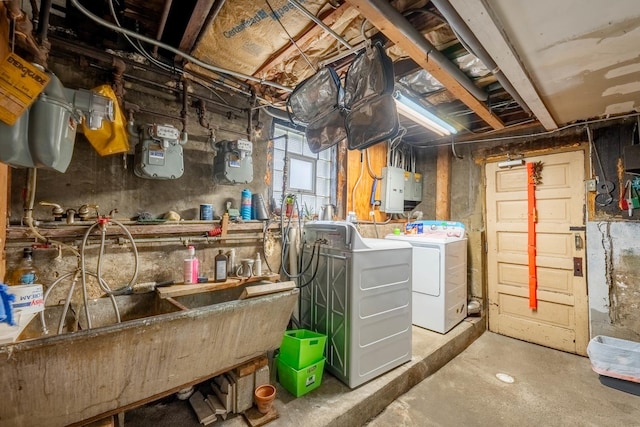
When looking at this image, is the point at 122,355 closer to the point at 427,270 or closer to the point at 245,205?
the point at 245,205

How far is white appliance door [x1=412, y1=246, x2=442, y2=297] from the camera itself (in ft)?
10.2

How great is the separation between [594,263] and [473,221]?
1.34m

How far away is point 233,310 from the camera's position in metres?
1.50

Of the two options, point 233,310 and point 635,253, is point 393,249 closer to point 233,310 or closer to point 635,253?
point 233,310

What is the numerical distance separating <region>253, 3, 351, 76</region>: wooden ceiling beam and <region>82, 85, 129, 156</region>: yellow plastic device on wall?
1051mm

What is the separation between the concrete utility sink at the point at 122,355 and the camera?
1.03 metres

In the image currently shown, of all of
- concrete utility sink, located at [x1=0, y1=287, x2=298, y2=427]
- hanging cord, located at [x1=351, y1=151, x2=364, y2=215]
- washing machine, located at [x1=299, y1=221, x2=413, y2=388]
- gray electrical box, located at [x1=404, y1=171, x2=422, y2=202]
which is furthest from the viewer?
gray electrical box, located at [x1=404, y1=171, x2=422, y2=202]

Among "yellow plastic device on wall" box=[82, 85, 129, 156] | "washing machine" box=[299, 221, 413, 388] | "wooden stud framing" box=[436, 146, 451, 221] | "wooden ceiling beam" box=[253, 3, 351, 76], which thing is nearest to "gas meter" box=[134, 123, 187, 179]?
"yellow plastic device on wall" box=[82, 85, 129, 156]

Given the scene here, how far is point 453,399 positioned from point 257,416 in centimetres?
168

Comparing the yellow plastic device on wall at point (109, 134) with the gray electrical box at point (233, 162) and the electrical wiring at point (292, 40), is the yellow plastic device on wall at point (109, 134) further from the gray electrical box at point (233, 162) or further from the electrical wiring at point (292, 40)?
the electrical wiring at point (292, 40)

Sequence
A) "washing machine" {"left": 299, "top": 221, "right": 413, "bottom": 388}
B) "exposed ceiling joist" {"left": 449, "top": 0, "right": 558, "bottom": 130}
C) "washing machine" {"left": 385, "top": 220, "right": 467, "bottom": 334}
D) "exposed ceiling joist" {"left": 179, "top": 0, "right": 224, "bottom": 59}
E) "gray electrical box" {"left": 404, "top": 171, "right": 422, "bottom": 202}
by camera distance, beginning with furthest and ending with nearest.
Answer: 1. "gray electrical box" {"left": 404, "top": 171, "right": 422, "bottom": 202}
2. "washing machine" {"left": 385, "top": 220, "right": 467, "bottom": 334}
3. "washing machine" {"left": 299, "top": 221, "right": 413, "bottom": 388}
4. "exposed ceiling joist" {"left": 179, "top": 0, "right": 224, "bottom": 59}
5. "exposed ceiling joist" {"left": 449, "top": 0, "right": 558, "bottom": 130}

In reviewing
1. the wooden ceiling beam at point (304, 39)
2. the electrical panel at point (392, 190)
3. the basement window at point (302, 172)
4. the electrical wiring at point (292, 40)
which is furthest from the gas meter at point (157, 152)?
the electrical panel at point (392, 190)

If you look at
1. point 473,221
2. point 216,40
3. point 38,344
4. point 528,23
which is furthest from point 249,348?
point 473,221

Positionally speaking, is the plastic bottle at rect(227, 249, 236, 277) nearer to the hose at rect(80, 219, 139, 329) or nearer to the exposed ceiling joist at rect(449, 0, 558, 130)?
the hose at rect(80, 219, 139, 329)
